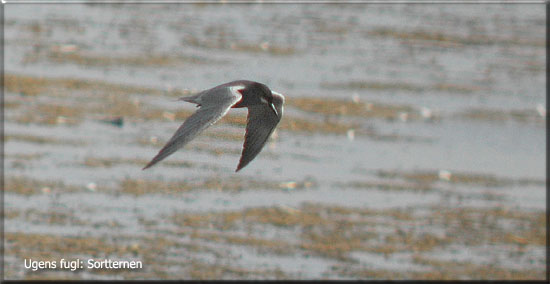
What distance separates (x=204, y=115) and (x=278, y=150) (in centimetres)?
975

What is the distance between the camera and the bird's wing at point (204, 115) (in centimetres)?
383

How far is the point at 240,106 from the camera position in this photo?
4895mm

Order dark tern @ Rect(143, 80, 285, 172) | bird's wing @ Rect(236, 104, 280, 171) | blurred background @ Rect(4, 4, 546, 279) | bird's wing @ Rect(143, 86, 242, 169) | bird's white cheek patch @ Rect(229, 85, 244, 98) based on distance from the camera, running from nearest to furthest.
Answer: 1. bird's wing @ Rect(143, 86, 242, 169)
2. dark tern @ Rect(143, 80, 285, 172)
3. bird's white cheek patch @ Rect(229, 85, 244, 98)
4. bird's wing @ Rect(236, 104, 280, 171)
5. blurred background @ Rect(4, 4, 546, 279)

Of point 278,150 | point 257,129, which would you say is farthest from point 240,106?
point 278,150

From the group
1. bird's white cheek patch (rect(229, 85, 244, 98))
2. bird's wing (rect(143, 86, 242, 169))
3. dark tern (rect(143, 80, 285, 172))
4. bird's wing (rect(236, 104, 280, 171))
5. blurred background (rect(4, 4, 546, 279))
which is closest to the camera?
bird's wing (rect(143, 86, 242, 169))

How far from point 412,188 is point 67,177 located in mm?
3820

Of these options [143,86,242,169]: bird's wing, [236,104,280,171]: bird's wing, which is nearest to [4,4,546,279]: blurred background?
[236,104,280,171]: bird's wing

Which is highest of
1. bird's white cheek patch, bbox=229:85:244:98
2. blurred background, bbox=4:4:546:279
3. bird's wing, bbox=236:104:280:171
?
bird's white cheek patch, bbox=229:85:244:98

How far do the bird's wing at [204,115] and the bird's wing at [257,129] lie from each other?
30 cm

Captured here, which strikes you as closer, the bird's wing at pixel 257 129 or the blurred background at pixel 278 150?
the bird's wing at pixel 257 129

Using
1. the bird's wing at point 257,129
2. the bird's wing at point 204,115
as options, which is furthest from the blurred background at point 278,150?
the bird's wing at point 204,115

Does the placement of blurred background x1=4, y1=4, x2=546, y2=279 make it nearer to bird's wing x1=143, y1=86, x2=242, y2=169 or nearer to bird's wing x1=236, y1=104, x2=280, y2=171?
bird's wing x1=236, y1=104, x2=280, y2=171

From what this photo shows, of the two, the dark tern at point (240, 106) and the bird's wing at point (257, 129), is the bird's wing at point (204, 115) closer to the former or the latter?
the dark tern at point (240, 106)

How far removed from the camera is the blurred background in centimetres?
1089
